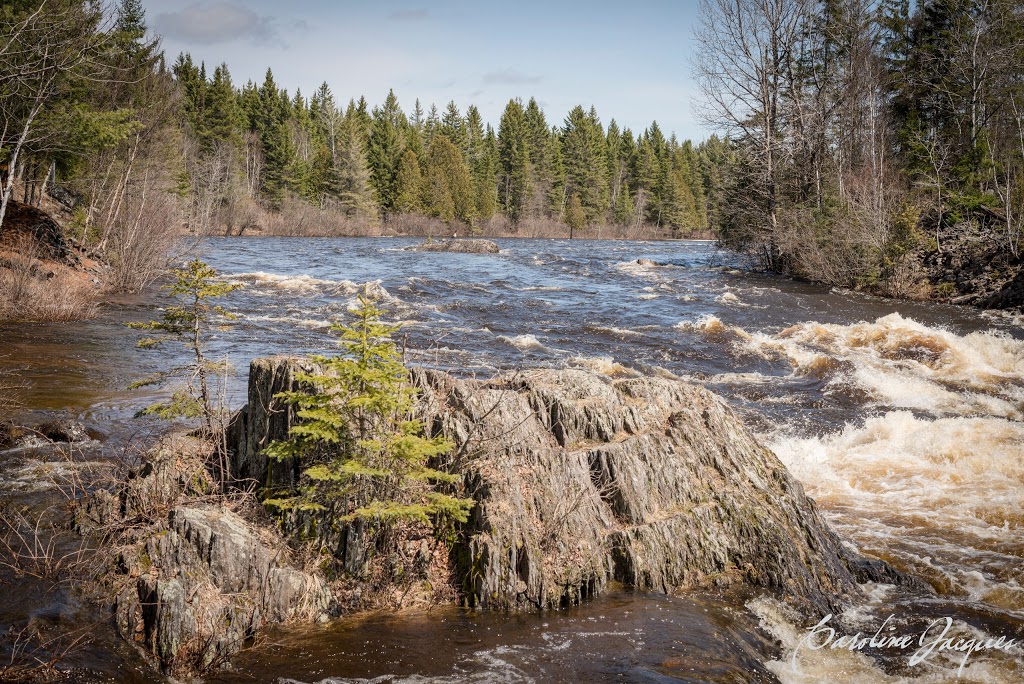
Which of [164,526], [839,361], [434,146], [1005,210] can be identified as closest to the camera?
[164,526]

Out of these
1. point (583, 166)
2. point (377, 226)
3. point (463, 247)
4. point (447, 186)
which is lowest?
point (463, 247)

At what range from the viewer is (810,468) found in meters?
9.17

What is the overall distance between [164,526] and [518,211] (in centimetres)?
7309

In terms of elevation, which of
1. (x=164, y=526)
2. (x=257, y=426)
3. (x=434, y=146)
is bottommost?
(x=164, y=526)

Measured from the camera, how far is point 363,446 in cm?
536

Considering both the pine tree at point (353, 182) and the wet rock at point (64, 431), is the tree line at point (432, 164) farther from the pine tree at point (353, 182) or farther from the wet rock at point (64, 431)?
the wet rock at point (64, 431)

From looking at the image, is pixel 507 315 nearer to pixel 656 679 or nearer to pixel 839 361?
pixel 839 361

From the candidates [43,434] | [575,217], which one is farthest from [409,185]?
[43,434]

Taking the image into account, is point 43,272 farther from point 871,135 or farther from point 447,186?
point 447,186

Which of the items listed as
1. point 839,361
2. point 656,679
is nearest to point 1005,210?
point 839,361

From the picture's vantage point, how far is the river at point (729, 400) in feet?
15.7

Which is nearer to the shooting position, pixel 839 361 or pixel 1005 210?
pixel 839 361

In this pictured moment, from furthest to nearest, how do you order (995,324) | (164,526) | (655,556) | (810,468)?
(995,324)
(810,468)
(655,556)
(164,526)

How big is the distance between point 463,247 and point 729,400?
31255 millimetres
